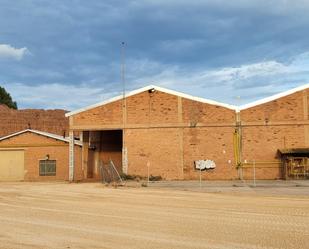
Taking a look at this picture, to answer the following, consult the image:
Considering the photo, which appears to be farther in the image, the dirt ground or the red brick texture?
the red brick texture

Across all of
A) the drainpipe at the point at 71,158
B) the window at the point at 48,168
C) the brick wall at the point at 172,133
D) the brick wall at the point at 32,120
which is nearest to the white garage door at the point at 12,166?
the window at the point at 48,168

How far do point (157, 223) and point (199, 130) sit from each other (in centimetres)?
2405

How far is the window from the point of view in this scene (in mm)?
41156

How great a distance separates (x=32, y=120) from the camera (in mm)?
77125

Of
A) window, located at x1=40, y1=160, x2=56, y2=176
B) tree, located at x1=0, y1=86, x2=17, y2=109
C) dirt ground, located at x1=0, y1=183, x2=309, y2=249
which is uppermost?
tree, located at x1=0, y1=86, x2=17, y2=109

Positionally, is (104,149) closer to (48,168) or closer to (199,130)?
(48,168)

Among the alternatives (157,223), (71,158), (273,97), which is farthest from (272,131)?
(157,223)

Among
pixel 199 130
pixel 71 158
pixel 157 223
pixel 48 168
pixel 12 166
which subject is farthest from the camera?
pixel 12 166

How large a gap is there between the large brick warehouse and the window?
4852 mm

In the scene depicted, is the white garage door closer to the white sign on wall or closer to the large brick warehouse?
the large brick warehouse

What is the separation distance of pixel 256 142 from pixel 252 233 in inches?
1014

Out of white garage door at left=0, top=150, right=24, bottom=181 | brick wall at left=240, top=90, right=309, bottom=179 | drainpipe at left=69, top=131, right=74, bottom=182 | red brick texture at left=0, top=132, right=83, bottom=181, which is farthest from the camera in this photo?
white garage door at left=0, top=150, right=24, bottom=181

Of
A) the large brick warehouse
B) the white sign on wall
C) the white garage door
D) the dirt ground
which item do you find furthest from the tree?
the dirt ground

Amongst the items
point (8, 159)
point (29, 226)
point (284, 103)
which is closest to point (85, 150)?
point (8, 159)
